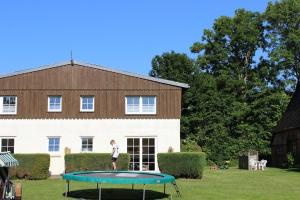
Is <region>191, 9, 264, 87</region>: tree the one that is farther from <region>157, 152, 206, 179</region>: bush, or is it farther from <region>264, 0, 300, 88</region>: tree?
<region>157, 152, 206, 179</region>: bush

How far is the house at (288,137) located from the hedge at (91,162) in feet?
56.8

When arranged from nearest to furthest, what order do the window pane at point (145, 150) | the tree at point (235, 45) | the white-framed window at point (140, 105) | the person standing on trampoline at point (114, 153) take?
the person standing on trampoline at point (114, 153)
the window pane at point (145, 150)
the white-framed window at point (140, 105)
the tree at point (235, 45)

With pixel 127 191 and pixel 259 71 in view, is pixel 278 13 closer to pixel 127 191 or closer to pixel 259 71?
pixel 259 71

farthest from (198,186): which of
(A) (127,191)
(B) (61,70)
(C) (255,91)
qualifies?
(C) (255,91)

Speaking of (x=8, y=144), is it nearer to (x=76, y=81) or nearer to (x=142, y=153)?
(x=76, y=81)

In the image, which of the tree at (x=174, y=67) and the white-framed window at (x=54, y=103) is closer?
the white-framed window at (x=54, y=103)

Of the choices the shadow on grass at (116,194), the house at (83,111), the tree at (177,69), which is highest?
the tree at (177,69)

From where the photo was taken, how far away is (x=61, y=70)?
3133cm

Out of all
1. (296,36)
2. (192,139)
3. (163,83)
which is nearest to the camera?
(163,83)

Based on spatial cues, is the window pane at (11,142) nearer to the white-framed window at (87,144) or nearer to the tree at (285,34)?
the white-framed window at (87,144)

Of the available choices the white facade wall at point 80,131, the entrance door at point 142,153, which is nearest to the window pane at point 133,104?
the white facade wall at point 80,131

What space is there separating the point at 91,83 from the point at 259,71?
89.4 ft

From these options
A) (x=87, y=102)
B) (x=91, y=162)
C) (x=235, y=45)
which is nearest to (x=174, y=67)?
(x=235, y=45)

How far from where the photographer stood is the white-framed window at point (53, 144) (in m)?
31.1
